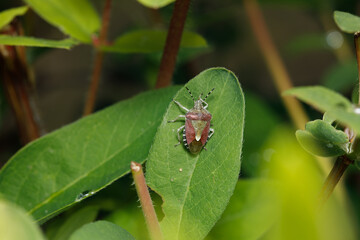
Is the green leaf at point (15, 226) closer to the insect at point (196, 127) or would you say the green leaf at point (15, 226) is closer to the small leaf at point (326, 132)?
the insect at point (196, 127)

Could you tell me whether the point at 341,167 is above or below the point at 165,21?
below

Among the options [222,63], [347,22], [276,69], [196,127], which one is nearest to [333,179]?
[347,22]

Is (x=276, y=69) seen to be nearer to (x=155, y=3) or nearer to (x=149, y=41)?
(x=149, y=41)

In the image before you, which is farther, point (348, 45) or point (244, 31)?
point (244, 31)

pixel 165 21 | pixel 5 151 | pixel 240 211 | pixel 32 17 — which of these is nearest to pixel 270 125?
pixel 165 21

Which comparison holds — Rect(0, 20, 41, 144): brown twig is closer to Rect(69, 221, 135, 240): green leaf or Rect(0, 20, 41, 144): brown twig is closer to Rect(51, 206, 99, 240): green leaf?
Rect(51, 206, 99, 240): green leaf

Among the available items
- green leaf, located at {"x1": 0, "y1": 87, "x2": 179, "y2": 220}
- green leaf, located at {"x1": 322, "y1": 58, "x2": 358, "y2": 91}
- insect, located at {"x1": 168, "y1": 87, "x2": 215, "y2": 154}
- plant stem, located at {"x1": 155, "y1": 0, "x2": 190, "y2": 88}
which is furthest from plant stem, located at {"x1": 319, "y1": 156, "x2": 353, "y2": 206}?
green leaf, located at {"x1": 322, "y1": 58, "x2": 358, "y2": 91}

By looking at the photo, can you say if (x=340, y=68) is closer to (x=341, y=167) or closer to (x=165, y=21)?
(x=165, y=21)
